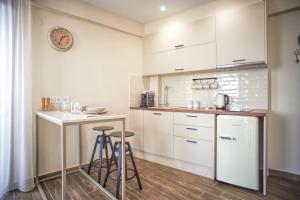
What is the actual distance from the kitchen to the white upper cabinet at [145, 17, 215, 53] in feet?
0.06

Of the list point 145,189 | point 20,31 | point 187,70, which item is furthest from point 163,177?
point 20,31

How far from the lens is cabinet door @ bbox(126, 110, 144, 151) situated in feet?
10.3

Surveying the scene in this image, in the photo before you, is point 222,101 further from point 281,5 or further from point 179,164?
point 281,5

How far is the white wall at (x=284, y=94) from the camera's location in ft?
7.72

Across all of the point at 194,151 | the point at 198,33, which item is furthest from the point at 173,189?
the point at 198,33

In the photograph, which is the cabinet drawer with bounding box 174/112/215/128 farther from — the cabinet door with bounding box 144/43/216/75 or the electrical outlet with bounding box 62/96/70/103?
the electrical outlet with bounding box 62/96/70/103

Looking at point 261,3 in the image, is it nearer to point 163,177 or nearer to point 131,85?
point 131,85

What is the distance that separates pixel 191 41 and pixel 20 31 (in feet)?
7.78

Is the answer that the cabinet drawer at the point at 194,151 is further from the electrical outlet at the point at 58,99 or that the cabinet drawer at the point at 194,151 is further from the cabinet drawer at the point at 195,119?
the electrical outlet at the point at 58,99

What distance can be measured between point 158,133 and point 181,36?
172 centimetres

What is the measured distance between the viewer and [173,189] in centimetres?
209

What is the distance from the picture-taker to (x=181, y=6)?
2.83 m

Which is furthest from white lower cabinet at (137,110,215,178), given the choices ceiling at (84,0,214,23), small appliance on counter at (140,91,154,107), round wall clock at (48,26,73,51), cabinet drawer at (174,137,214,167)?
ceiling at (84,0,214,23)

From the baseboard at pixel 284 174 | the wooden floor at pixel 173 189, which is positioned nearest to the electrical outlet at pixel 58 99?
the wooden floor at pixel 173 189
